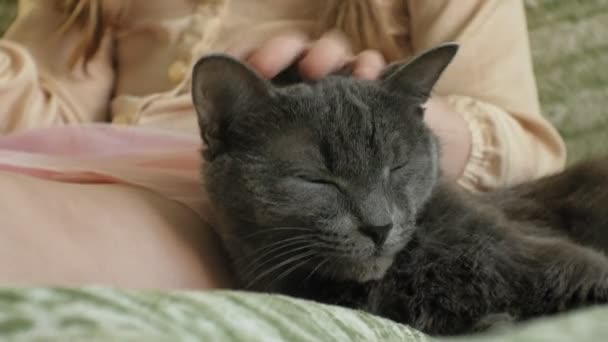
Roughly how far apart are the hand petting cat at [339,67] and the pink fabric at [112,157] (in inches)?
6.3

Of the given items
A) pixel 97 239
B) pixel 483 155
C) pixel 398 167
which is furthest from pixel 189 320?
pixel 483 155

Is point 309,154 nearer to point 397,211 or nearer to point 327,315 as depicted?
point 397,211

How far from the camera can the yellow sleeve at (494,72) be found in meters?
1.13

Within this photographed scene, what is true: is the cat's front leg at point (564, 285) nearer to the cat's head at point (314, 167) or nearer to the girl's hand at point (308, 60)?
the cat's head at point (314, 167)

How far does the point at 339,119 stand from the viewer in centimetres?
76

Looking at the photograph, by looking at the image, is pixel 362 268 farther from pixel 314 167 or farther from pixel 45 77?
pixel 45 77

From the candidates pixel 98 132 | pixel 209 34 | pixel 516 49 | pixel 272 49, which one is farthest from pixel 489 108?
pixel 98 132

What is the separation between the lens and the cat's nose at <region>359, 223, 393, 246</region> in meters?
0.71

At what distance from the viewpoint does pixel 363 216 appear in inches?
28.0

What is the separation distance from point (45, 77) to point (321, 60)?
0.68m

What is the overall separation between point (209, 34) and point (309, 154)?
0.60m

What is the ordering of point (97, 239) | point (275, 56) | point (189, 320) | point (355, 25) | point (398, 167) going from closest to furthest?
1. point (189, 320)
2. point (97, 239)
3. point (398, 167)
4. point (275, 56)
5. point (355, 25)

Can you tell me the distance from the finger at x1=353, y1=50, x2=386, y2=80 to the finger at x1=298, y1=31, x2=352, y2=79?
21 millimetres

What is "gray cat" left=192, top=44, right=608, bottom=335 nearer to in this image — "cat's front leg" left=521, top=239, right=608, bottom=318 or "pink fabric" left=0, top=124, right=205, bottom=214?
"cat's front leg" left=521, top=239, right=608, bottom=318
